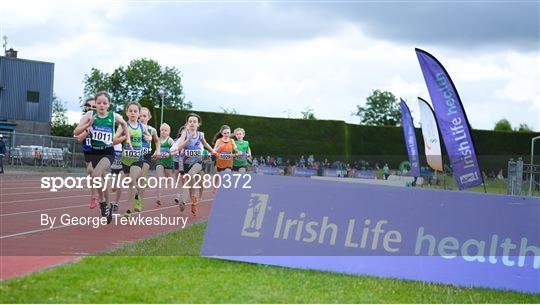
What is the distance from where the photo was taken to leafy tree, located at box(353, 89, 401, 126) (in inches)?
4729

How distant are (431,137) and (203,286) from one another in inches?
1024

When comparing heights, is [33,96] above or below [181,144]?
above

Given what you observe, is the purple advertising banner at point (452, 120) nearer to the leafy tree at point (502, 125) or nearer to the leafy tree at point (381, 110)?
the leafy tree at point (381, 110)

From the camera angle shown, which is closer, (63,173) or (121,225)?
(121,225)

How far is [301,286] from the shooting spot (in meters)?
7.84

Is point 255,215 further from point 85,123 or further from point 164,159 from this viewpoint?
point 164,159

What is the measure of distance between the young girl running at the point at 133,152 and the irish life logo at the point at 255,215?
5306 mm

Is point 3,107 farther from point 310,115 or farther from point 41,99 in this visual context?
point 310,115

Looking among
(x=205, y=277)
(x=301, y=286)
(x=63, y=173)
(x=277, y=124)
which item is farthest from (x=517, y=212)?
(x=277, y=124)

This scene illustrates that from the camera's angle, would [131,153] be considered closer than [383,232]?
No

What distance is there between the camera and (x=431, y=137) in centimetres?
3241

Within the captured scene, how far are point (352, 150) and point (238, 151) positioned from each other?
161ft

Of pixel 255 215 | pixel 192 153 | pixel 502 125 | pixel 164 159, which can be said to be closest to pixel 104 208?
pixel 192 153

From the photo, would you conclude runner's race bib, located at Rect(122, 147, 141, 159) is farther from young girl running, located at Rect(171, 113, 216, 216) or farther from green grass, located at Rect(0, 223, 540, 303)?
green grass, located at Rect(0, 223, 540, 303)
